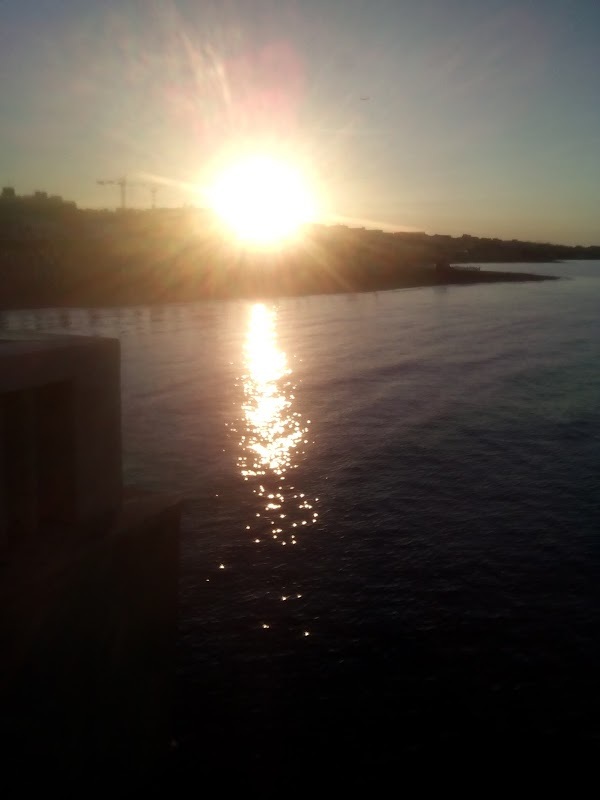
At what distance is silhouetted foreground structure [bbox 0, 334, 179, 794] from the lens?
3082 millimetres

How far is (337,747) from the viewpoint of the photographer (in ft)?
14.4

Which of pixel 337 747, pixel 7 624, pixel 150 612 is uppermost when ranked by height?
pixel 7 624

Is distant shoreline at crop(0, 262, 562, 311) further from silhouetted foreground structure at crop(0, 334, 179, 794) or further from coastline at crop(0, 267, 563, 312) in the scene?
silhouetted foreground structure at crop(0, 334, 179, 794)

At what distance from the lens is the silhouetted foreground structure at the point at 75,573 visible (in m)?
3.08

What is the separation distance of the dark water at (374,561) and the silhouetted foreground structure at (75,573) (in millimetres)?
856

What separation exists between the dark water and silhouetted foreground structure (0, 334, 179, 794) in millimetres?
856

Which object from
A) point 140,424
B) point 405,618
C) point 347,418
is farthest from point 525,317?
point 405,618

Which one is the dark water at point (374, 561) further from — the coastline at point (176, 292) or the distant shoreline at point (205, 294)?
the coastline at point (176, 292)

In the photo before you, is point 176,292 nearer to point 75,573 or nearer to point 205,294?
point 205,294

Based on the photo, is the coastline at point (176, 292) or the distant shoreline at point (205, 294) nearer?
the distant shoreline at point (205, 294)

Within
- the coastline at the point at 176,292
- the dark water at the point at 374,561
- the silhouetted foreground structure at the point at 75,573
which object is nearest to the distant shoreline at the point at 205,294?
the coastline at the point at 176,292

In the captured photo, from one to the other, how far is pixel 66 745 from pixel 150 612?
2.48 feet

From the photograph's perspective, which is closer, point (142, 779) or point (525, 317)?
point (142, 779)

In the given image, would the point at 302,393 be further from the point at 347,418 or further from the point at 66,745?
the point at 66,745
